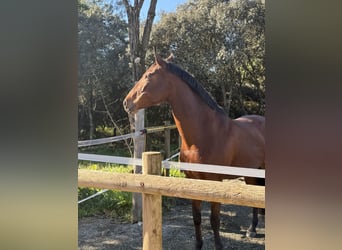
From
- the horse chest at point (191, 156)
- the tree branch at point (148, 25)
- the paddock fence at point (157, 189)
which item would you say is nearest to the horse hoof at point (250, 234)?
the horse chest at point (191, 156)

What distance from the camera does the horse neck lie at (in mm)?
1965

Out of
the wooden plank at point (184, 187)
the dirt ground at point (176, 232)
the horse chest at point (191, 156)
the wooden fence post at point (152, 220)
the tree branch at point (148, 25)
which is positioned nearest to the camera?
the wooden plank at point (184, 187)

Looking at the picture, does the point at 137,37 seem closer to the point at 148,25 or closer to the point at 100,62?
the point at 148,25

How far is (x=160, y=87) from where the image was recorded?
1.98 m

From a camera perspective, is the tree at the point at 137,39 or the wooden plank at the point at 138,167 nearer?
the wooden plank at the point at 138,167

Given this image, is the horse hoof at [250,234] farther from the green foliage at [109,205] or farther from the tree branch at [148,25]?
the tree branch at [148,25]

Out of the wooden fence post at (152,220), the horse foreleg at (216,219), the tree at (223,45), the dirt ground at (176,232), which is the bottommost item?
the dirt ground at (176,232)

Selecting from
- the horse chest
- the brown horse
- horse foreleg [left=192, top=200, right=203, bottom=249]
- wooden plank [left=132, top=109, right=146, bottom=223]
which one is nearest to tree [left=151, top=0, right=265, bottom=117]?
wooden plank [left=132, top=109, right=146, bottom=223]

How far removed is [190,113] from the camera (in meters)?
1.97

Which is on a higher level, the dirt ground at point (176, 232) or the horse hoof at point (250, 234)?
the horse hoof at point (250, 234)

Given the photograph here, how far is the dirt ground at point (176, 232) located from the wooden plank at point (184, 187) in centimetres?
106

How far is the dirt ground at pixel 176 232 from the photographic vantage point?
7.10 ft

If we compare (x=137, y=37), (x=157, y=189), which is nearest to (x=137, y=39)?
(x=137, y=37)
